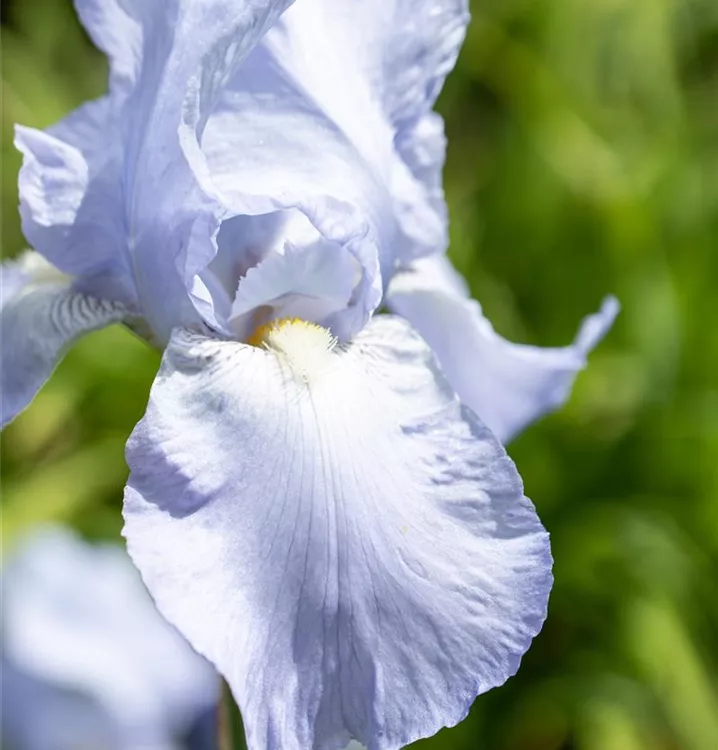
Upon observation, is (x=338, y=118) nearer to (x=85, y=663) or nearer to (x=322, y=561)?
(x=322, y=561)

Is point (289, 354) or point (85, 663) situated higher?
point (289, 354)

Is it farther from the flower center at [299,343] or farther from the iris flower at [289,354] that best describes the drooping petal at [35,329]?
the flower center at [299,343]

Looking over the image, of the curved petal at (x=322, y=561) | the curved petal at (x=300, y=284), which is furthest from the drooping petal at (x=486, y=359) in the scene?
the curved petal at (x=322, y=561)

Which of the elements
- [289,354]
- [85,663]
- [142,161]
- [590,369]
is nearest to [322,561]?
[289,354]

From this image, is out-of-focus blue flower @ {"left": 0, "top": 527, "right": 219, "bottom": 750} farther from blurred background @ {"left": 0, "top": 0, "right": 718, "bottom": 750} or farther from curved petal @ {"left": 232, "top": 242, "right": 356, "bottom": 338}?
curved petal @ {"left": 232, "top": 242, "right": 356, "bottom": 338}

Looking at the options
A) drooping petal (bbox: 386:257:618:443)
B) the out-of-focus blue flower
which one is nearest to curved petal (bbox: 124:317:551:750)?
drooping petal (bbox: 386:257:618:443)

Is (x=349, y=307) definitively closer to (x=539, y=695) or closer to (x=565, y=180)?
(x=539, y=695)

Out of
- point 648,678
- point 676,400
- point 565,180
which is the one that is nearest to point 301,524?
Result: point 648,678
